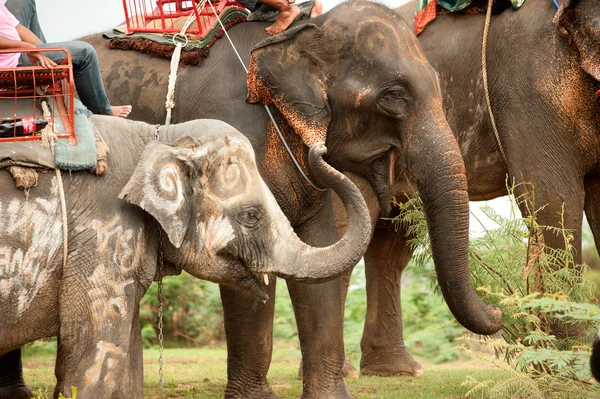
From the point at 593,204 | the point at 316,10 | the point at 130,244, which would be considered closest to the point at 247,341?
the point at 130,244

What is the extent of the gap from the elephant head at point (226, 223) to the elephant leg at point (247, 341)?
4.23 ft

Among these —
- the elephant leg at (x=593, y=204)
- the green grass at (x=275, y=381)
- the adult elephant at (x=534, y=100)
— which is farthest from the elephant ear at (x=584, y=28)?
the green grass at (x=275, y=381)

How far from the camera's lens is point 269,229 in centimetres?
514

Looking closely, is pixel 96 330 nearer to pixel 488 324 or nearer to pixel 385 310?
pixel 488 324

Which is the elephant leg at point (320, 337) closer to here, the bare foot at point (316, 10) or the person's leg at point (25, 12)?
the bare foot at point (316, 10)

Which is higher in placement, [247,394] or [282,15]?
[282,15]

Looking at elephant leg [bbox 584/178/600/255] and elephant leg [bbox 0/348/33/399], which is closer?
elephant leg [bbox 0/348/33/399]

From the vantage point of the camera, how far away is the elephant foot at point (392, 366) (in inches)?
329

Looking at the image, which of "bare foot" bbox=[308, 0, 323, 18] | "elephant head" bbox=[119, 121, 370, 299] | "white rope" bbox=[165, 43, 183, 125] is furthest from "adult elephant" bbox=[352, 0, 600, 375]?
"elephant head" bbox=[119, 121, 370, 299]

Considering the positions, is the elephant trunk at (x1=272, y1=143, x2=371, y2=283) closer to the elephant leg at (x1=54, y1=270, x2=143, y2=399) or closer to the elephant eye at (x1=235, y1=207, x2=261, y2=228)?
the elephant eye at (x1=235, y1=207, x2=261, y2=228)

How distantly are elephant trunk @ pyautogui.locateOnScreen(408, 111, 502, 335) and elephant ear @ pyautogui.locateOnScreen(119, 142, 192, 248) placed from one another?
1441mm

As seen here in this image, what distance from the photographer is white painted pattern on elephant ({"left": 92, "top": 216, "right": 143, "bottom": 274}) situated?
498 cm

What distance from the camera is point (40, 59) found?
17.8ft

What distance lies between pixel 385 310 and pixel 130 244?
3.83 meters
